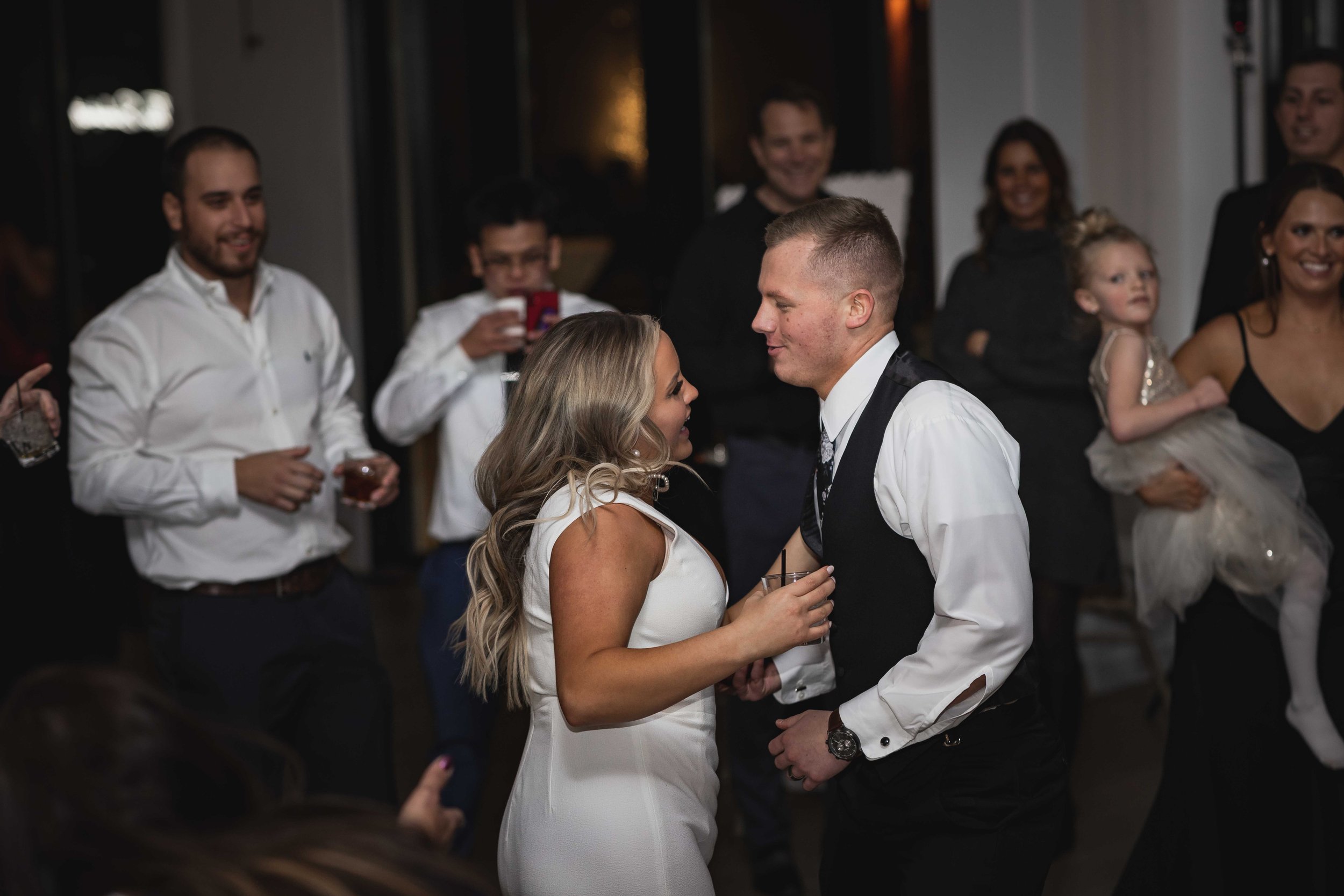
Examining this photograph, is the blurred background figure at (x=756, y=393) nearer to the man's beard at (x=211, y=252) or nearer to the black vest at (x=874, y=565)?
the man's beard at (x=211, y=252)

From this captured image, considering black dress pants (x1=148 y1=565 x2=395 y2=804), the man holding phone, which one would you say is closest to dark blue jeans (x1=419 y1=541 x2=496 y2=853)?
the man holding phone

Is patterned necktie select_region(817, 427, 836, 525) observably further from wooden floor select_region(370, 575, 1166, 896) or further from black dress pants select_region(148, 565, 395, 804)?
wooden floor select_region(370, 575, 1166, 896)

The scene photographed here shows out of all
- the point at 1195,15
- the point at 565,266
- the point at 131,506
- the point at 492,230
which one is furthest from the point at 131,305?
the point at 565,266

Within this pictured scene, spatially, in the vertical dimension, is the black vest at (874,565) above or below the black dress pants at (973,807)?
above

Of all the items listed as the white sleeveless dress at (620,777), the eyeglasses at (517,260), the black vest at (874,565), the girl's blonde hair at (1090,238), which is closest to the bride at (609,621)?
the white sleeveless dress at (620,777)

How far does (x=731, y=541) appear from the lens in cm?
351

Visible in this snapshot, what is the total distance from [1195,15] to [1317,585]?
2472 millimetres

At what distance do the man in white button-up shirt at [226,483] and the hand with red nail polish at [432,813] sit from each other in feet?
4.32

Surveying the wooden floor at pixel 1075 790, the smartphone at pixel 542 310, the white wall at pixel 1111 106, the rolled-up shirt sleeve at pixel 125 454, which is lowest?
the wooden floor at pixel 1075 790

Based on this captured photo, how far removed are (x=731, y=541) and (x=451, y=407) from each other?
0.84 meters

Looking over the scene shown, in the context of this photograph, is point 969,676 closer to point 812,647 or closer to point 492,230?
point 812,647

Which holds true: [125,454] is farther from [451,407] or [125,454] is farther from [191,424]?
[451,407]

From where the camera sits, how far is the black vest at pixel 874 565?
1.95 m

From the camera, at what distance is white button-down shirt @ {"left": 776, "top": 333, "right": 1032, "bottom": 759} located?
72.1 inches
